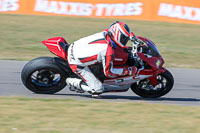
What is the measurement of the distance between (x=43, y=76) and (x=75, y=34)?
927 cm

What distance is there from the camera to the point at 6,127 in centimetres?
529

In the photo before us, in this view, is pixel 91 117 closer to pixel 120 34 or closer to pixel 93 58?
pixel 93 58

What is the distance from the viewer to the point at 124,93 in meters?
8.42

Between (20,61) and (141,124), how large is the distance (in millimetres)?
6182

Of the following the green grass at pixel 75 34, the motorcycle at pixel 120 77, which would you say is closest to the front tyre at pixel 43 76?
the motorcycle at pixel 120 77

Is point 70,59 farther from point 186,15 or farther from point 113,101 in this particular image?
point 186,15

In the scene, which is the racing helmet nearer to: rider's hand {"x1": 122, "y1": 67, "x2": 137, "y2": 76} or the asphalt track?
rider's hand {"x1": 122, "y1": 67, "x2": 137, "y2": 76}

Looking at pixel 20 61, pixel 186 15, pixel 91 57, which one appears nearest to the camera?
pixel 91 57

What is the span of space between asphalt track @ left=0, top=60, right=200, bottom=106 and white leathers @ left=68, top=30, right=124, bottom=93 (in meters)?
0.48

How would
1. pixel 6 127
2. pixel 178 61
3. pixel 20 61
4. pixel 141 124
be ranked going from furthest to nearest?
pixel 178 61
pixel 20 61
pixel 141 124
pixel 6 127

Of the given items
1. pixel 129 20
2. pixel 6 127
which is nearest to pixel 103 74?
pixel 6 127

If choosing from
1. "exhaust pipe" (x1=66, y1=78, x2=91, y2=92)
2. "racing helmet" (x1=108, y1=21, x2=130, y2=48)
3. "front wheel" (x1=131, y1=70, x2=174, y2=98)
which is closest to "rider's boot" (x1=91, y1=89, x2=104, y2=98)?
"exhaust pipe" (x1=66, y1=78, x2=91, y2=92)

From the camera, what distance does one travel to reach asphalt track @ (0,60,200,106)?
25.7 feet

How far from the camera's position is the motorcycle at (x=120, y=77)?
7.42m
